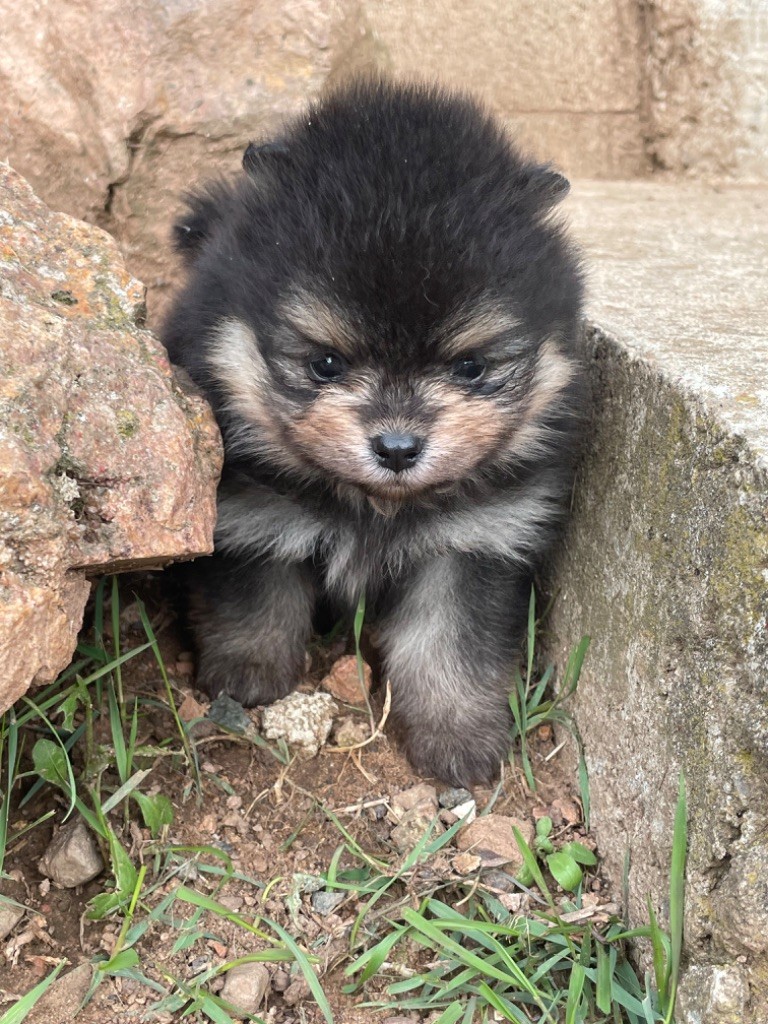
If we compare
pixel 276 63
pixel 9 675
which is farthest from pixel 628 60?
pixel 9 675

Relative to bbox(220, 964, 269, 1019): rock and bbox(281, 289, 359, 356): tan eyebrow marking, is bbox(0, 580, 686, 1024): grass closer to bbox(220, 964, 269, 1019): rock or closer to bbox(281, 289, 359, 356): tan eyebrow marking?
bbox(220, 964, 269, 1019): rock

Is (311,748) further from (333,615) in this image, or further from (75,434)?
(75,434)

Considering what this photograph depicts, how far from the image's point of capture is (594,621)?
9.16 feet

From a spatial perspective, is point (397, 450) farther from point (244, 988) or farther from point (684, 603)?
point (244, 988)

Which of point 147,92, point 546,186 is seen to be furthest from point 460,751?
point 147,92

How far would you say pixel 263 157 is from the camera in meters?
2.60

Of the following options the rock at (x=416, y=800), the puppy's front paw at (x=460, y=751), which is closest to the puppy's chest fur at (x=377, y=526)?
the puppy's front paw at (x=460, y=751)

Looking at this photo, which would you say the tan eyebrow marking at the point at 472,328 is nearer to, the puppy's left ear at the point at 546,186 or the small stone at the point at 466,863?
the puppy's left ear at the point at 546,186

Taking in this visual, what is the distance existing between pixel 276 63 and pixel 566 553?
213 cm

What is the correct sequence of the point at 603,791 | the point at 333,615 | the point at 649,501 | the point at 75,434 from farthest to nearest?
the point at 333,615 < the point at 603,791 < the point at 649,501 < the point at 75,434

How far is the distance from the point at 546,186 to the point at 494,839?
1.67 meters

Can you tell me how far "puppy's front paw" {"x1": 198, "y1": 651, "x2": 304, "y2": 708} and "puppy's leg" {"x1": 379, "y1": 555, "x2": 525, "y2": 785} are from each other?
1.15 feet

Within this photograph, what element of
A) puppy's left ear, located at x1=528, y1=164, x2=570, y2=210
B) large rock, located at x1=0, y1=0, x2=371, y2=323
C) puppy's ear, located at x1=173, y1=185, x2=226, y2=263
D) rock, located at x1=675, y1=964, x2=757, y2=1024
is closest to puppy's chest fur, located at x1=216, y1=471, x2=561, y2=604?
puppy's left ear, located at x1=528, y1=164, x2=570, y2=210

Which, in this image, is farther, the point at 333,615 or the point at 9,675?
the point at 333,615
